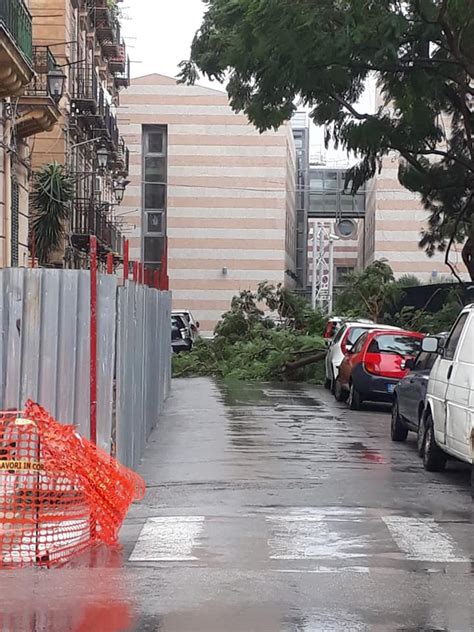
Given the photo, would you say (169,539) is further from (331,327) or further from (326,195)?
(326,195)

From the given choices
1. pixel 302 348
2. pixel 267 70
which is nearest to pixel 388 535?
pixel 267 70

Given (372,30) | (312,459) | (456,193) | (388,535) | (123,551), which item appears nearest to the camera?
(123,551)

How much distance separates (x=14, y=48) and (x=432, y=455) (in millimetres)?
10128

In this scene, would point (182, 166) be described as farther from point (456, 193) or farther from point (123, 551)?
point (123, 551)

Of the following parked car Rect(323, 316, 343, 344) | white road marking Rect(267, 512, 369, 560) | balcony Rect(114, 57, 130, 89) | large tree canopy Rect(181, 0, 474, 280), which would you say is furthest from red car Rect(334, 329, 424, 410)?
balcony Rect(114, 57, 130, 89)

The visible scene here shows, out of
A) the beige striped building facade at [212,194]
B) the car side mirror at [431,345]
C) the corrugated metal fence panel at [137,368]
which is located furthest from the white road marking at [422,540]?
the beige striped building facade at [212,194]

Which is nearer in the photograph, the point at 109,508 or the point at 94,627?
the point at 94,627

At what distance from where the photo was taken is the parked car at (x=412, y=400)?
1599 centimetres

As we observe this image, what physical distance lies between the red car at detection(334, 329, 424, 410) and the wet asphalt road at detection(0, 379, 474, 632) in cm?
612

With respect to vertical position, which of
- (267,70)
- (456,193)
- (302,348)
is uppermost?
(267,70)

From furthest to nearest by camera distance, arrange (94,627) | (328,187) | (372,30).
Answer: (328,187), (372,30), (94,627)

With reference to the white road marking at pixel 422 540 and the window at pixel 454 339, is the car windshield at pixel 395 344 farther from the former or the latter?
the white road marking at pixel 422 540

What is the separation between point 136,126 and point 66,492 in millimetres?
68421

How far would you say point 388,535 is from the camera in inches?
411
